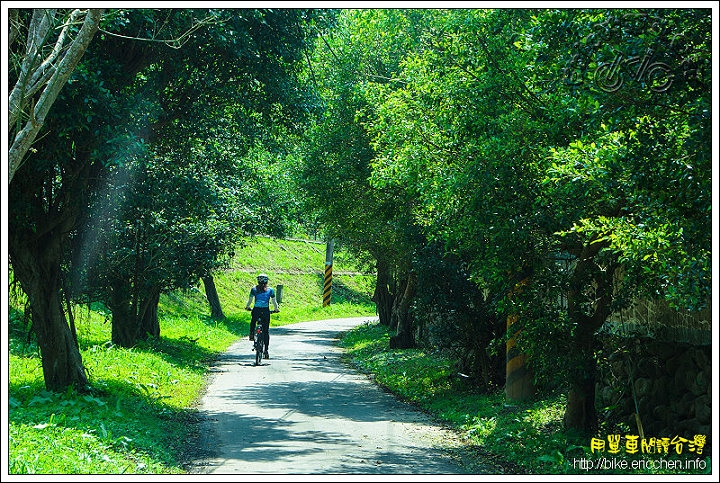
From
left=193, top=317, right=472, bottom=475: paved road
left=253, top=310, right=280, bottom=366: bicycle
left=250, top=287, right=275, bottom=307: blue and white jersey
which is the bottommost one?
left=193, top=317, right=472, bottom=475: paved road

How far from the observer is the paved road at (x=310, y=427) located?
8445mm

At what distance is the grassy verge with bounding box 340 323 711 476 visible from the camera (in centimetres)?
821

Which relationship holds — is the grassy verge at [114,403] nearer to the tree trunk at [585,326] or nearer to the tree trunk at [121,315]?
the tree trunk at [121,315]

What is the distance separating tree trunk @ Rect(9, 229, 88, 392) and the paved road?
212cm

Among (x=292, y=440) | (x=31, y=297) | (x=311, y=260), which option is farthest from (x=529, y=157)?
(x=311, y=260)

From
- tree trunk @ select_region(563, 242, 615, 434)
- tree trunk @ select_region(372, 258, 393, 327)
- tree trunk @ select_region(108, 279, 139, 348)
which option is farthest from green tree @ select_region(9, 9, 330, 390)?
tree trunk @ select_region(372, 258, 393, 327)

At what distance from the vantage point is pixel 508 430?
10602 mm

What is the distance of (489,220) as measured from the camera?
9211mm

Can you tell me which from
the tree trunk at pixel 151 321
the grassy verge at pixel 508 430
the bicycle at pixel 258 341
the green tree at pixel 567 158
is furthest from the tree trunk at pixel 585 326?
the tree trunk at pixel 151 321

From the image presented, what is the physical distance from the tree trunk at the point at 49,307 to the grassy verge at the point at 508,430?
5.68m

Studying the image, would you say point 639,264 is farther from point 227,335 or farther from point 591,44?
point 227,335

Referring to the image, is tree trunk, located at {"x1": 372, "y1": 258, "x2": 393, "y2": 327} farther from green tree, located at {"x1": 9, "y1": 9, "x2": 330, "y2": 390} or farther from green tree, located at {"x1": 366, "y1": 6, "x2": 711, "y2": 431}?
green tree, located at {"x1": 366, "y1": 6, "x2": 711, "y2": 431}

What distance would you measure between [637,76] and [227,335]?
22.5 metres

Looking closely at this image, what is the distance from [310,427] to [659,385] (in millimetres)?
4565
